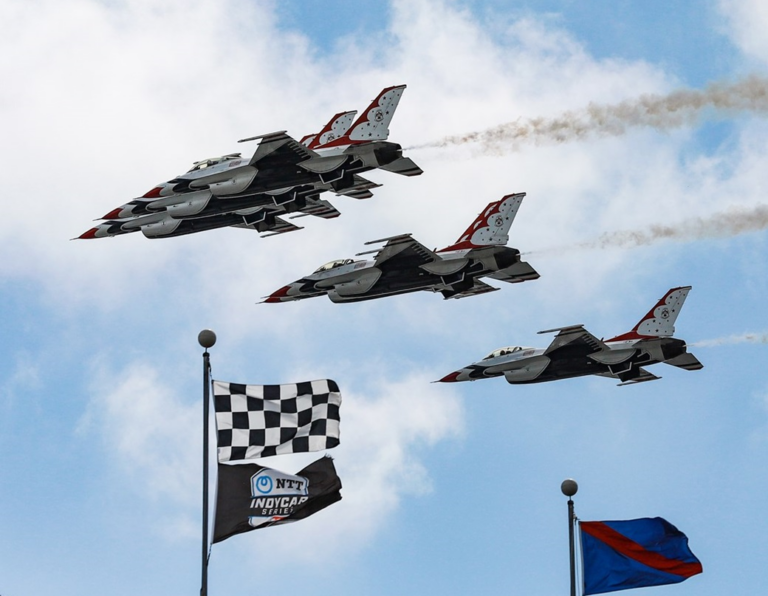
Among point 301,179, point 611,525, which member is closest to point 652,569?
point 611,525

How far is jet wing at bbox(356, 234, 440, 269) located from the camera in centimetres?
7688

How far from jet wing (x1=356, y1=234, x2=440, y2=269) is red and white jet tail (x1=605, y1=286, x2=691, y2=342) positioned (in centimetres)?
1033

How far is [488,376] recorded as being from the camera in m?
82.4

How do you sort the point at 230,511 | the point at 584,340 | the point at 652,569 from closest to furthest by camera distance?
the point at 230,511 < the point at 652,569 < the point at 584,340

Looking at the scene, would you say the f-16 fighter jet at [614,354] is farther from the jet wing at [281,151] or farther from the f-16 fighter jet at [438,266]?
the jet wing at [281,151]

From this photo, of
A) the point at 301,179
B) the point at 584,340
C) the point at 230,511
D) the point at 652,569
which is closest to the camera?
the point at 230,511

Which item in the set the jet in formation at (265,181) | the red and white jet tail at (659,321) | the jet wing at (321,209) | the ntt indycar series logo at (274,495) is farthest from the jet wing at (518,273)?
the ntt indycar series logo at (274,495)

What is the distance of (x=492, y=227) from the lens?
7869 centimetres

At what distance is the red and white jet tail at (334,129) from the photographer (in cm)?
8425

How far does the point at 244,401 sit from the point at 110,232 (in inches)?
1612

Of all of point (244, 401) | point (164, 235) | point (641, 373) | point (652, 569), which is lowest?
point (652, 569)

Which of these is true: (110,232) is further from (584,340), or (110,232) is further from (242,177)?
(584,340)

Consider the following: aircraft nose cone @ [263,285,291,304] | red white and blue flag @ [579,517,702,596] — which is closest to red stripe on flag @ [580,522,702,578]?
red white and blue flag @ [579,517,702,596]

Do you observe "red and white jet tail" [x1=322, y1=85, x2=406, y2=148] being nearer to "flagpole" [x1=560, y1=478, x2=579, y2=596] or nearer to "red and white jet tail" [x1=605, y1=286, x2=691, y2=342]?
"red and white jet tail" [x1=605, y1=286, x2=691, y2=342]
